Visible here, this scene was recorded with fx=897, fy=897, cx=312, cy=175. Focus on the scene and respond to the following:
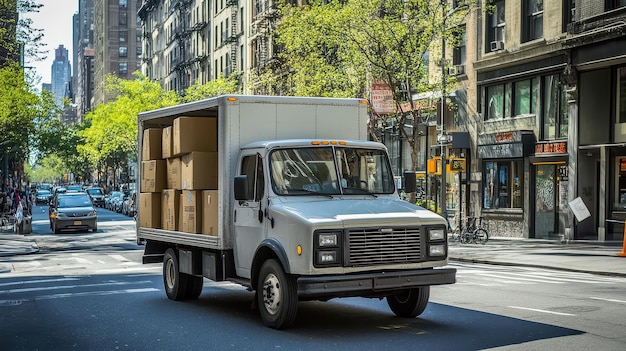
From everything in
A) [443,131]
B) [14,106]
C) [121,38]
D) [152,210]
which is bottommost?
[152,210]

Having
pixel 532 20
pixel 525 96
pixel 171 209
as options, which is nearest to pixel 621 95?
pixel 525 96

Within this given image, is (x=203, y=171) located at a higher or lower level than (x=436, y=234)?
higher

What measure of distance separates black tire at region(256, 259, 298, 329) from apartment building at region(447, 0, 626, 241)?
65.6ft

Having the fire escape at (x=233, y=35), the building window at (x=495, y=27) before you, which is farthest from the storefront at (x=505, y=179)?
the fire escape at (x=233, y=35)

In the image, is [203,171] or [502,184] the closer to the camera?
[203,171]

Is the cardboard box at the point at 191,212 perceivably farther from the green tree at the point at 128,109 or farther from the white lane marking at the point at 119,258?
the green tree at the point at 128,109

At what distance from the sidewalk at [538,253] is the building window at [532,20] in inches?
311

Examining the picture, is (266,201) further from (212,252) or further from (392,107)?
(392,107)

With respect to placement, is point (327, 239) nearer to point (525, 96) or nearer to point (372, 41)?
point (372, 41)

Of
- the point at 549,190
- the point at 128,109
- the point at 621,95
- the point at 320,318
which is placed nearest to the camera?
the point at 320,318

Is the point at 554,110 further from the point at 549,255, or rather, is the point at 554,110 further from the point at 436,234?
the point at 436,234

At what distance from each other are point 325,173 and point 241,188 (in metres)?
1.22

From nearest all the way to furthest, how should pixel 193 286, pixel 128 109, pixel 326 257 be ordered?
pixel 326 257 → pixel 193 286 → pixel 128 109

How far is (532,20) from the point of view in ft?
114
